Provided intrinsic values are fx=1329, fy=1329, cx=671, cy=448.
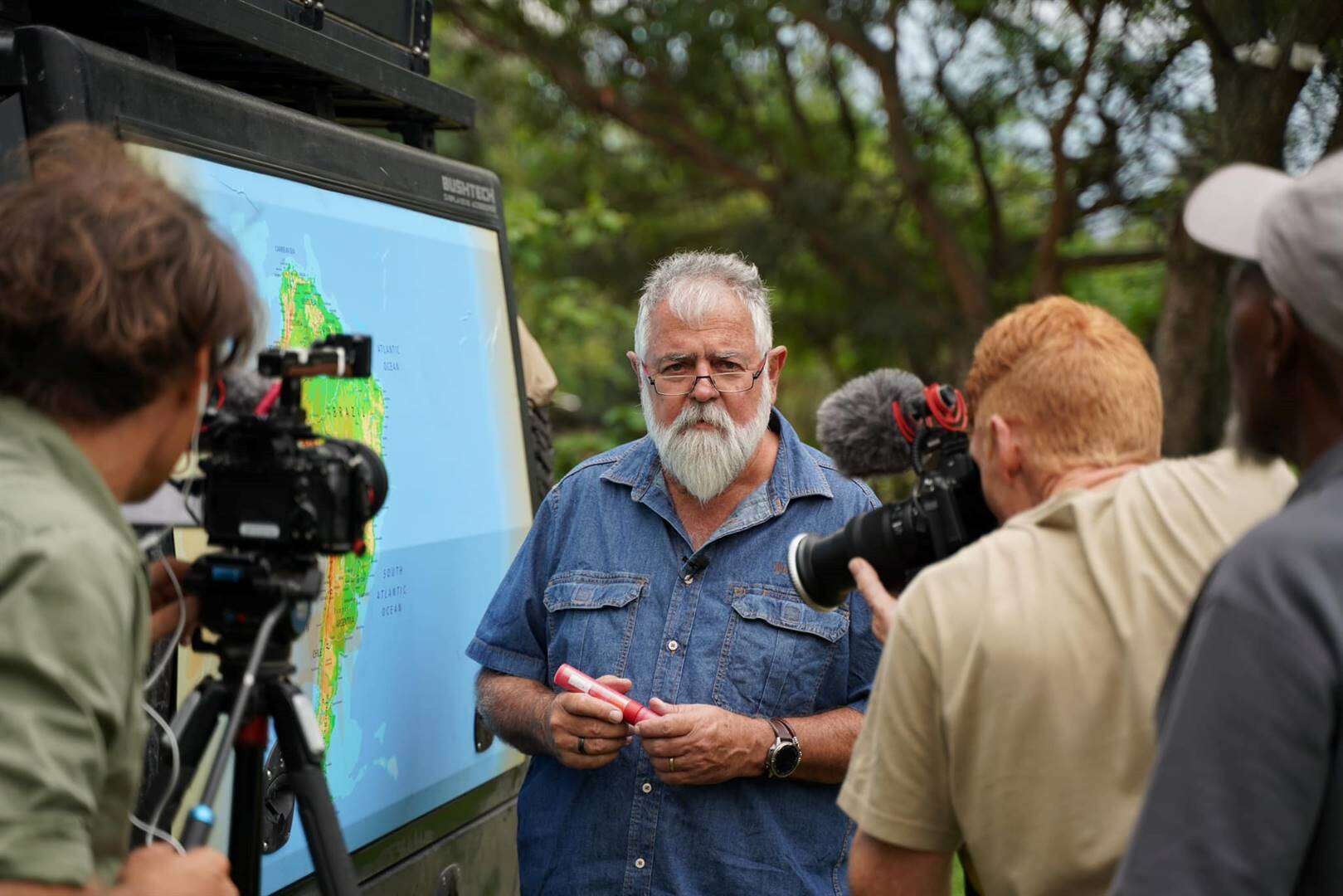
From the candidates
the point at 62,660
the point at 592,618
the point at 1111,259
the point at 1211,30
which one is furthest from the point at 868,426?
the point at 1111,259

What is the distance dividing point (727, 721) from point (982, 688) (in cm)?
84

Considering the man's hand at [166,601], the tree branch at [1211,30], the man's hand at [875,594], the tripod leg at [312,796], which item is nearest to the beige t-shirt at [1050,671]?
the man's hand at [875,594]

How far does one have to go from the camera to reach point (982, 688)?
180cm

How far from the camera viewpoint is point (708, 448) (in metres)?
2.85

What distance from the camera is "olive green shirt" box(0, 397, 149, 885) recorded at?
128 centimetres

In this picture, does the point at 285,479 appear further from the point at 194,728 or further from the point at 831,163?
the point at 831,163

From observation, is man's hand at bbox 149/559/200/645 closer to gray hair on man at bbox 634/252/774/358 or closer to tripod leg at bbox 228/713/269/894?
tripod leg at bbox 228/713/269/894

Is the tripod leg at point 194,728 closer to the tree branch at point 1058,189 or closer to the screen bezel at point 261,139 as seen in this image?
the screen bezel at point 261,139

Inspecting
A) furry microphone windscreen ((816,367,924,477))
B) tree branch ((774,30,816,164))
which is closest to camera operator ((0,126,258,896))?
furry microphone windscreen ((816,367,924,477))

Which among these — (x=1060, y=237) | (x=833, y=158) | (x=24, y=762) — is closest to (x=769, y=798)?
(x=24, y=762)

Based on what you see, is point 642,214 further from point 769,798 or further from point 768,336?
point 769,798

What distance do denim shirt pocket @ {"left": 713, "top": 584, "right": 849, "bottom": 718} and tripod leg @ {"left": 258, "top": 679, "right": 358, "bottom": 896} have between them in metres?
0.95

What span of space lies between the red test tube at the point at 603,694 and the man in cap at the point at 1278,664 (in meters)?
1.31

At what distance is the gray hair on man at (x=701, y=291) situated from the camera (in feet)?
9.57
